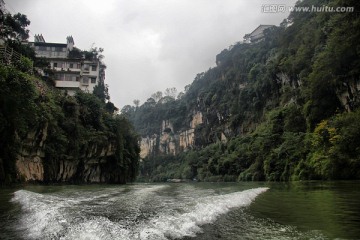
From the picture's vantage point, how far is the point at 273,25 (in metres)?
121

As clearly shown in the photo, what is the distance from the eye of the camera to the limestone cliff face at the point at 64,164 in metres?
24.6

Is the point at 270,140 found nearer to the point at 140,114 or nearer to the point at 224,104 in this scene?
the point at 224,104

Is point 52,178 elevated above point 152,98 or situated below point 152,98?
below

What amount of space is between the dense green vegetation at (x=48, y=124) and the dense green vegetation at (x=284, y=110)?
17.3 meters

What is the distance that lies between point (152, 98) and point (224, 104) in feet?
198

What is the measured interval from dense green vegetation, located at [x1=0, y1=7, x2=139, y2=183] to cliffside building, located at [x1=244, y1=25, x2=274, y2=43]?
88006mm

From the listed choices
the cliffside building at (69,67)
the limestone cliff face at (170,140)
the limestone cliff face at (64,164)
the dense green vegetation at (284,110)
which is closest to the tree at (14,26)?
the cliffside building at (69,67)

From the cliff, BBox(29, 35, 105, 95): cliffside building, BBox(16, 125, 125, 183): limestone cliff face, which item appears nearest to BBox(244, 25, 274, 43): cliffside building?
BBox(29, 35, 105, 95): cliffside building

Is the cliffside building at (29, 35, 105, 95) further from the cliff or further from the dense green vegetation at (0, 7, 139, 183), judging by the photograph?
the cliff

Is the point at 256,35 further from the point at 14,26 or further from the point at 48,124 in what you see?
the point at 48,124

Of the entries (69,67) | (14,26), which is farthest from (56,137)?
(69,67)

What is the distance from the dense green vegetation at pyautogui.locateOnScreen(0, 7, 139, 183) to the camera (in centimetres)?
1898

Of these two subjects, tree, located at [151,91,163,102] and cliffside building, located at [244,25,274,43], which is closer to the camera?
cliffside building, located at [244,25,274,43]

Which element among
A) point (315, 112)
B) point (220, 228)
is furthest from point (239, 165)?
point (220, 228)
